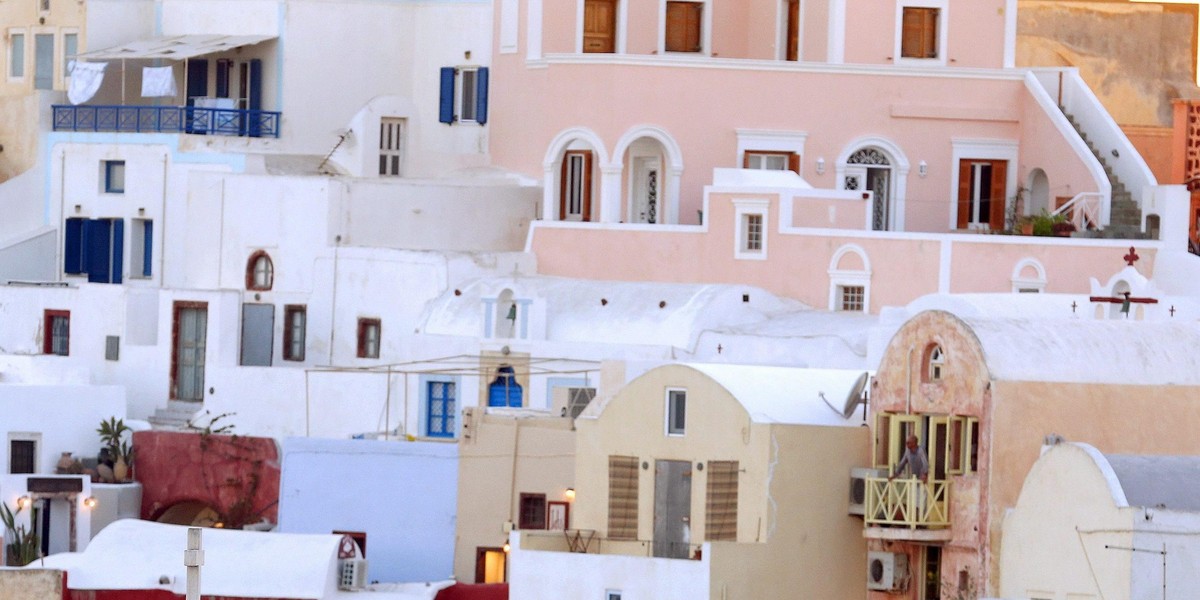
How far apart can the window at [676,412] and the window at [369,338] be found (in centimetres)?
975

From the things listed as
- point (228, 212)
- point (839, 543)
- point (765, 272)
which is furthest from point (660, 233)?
point (839, 543)

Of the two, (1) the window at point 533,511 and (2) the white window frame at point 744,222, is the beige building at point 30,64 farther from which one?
(1) the window at point 533,511

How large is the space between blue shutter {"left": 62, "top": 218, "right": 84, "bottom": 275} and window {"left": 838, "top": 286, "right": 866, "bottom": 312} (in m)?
12.6

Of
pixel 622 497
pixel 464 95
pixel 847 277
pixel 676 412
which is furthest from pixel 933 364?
pixel 464 95

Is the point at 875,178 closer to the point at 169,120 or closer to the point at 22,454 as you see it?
the point at 169,120

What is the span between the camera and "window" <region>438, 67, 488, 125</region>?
61438 millimetres

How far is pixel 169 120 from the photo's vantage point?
60719mm

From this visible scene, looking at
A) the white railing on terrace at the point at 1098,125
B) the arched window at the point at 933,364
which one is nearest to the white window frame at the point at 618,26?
the white railing on terrace at the point at 1098,125

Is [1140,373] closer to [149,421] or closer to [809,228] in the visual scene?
[809,228]

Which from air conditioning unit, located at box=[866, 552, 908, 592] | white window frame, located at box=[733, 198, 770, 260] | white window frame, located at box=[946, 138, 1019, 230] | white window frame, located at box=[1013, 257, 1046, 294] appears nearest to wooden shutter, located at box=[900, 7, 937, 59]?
white window frame, located at box=[946, 138, 1019, 230]

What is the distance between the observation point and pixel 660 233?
5728 cm

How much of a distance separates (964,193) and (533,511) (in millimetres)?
11022

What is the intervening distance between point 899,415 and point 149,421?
48.4 ft

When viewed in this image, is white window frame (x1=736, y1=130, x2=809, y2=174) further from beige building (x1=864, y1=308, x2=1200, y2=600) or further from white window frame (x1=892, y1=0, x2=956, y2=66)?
beige building (x1=864, y1=308, x2=1200, y2=600)
